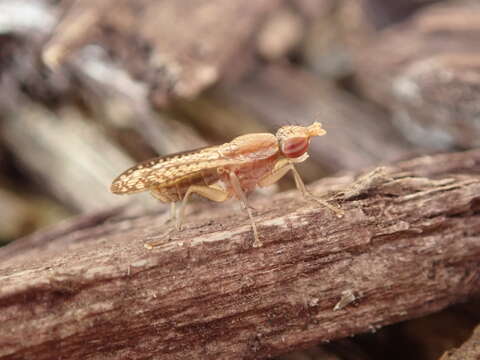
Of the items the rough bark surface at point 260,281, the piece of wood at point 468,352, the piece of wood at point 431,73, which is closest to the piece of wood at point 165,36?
the piece of wood at point 431,73

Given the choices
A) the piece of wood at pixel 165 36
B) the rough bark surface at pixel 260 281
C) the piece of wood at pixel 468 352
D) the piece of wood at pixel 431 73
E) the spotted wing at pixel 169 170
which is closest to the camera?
the rough bark surface at pixel 260 281

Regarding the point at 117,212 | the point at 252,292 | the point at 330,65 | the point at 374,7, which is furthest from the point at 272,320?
the point at 374,7

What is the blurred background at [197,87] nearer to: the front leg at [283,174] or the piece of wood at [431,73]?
the piece of wood at [431,73]

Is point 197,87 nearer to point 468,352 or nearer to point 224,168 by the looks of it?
point 224,168

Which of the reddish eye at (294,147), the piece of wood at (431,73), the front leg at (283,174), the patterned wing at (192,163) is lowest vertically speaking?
the front leg at (283,174)

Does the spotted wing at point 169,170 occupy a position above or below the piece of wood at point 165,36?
below

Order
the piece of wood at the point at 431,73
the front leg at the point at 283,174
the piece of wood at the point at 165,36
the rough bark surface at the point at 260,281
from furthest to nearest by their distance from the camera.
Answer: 1. the piece of wood at the point at 165,36
2. the piece of wood at the point at 431,73
3. the front leg at the point at 283,174
4. the rough bark surface at the point at 260,281

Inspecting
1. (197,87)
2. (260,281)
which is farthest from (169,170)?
(197,87)
